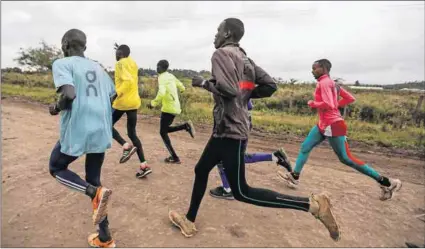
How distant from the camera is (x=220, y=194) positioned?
4.44 metres

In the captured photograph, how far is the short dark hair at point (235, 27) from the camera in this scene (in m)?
3.13

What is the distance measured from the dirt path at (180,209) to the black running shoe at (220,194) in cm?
8

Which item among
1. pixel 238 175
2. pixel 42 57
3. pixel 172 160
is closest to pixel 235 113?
pixel 238 175

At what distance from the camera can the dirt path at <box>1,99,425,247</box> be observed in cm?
343

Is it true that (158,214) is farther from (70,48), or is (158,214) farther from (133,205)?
(70,48)

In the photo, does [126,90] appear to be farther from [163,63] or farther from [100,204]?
[100,204]

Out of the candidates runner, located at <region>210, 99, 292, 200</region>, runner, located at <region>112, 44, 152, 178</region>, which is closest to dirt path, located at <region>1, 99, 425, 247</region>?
runner, located at <region>210, 99, 292, 200</region>

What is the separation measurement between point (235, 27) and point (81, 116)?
1485mm

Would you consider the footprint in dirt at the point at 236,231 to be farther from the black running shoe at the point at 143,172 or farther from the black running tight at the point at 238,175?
the black running shoe at the point at 143,172

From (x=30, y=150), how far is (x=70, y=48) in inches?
157

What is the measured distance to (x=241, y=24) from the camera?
10.3 ft

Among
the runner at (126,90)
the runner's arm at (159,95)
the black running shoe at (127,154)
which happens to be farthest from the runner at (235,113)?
the runner's arm at (159,95)

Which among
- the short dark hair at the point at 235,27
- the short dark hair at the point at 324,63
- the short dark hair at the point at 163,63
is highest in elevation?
the short dark hair at the point at 235,27

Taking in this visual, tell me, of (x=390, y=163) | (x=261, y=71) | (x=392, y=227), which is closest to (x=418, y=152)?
(x=390, y=163)
